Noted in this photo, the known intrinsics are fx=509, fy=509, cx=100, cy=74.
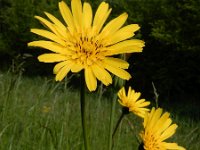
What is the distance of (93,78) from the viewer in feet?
2.29

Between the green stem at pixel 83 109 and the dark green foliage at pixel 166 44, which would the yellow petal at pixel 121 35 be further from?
the dark green foliage at pixel 166 44

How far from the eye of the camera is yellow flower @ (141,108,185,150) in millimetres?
950

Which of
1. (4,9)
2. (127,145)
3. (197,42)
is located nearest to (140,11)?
(197,42)

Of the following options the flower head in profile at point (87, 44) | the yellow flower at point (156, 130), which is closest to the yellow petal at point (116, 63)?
the flower head in profile at point (87, 44)

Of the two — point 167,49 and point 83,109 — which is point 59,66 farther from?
point 167,49

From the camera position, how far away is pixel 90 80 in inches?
27.2

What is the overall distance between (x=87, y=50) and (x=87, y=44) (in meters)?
0.02

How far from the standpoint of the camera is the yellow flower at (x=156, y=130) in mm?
950

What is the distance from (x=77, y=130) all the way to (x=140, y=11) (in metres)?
5.92

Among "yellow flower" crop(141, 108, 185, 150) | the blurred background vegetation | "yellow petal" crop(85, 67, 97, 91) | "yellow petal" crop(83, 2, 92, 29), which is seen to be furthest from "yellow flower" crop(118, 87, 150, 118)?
the blurred background vegetation

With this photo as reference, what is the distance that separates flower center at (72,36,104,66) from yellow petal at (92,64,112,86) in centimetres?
2

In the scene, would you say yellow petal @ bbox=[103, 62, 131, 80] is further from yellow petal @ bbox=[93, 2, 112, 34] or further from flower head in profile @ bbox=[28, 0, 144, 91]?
yellow petal @ bbox=[93, 2, 112, 34]

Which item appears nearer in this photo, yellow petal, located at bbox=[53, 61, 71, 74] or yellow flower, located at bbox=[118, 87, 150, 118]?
yellow petal, located at bbox=[53, 61, 71, 74]

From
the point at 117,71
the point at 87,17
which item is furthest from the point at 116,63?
the point at 87,17
